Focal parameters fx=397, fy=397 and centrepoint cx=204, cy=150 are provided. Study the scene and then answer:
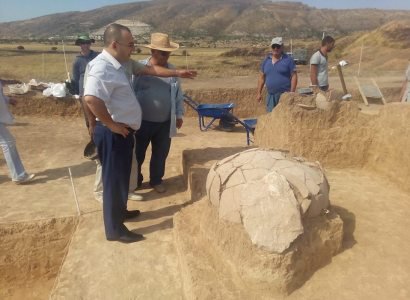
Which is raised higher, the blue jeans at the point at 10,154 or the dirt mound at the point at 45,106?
the blue jeans at the point at 10,154

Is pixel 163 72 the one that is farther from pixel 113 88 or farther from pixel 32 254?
pixel 32 254

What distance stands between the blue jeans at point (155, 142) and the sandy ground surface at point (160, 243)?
29 cm

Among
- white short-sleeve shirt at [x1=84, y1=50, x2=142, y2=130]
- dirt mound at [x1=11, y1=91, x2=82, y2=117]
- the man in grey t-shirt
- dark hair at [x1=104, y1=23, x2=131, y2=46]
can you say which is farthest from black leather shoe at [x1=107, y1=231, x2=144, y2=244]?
dirt mound at [x1=11, y1=91, x2=82, y2=117]

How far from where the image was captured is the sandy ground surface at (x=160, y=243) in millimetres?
2994

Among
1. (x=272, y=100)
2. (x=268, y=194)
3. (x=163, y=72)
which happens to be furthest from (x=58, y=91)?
(x=268, y=194)

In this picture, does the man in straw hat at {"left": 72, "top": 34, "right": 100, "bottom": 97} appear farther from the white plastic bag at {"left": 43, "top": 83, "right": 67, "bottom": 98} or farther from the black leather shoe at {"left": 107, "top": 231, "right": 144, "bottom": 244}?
the white plastic bag at {"left": 43, "top": 83, "right": 67, "bottom": 98}

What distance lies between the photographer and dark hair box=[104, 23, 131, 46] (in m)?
3.30

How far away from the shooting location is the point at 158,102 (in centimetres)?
432

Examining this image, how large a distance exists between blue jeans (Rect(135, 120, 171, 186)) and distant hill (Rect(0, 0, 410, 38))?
77.6 meters

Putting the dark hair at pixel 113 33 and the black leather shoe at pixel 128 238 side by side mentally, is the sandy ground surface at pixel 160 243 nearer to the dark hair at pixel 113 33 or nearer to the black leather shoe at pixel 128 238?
the black leather shoe at pixel 128 238

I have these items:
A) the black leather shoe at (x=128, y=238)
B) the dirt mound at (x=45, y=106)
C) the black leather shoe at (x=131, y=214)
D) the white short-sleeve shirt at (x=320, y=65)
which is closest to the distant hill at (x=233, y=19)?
the dirt mound at (x=45, y=106)

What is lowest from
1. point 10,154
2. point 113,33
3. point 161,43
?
point 10,154

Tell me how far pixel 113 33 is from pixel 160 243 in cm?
195

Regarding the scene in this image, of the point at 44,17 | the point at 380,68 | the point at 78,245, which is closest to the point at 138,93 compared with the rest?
the point at 78,245
